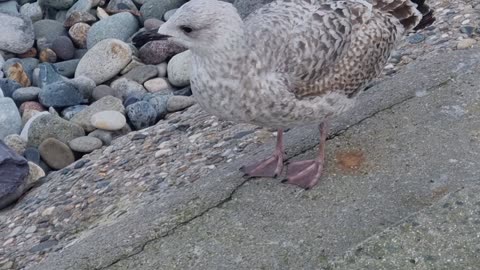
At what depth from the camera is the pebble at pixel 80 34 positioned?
27.5 feet

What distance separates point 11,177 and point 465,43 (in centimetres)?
298

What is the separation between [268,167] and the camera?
450 cm

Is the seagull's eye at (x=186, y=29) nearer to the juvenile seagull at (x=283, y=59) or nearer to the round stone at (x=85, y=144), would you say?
the juvenile seagull at (x=283, y=59)

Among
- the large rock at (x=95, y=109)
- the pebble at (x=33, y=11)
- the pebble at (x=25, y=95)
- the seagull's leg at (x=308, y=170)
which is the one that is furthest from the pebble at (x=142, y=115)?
the pebble at (x=33, y=11)

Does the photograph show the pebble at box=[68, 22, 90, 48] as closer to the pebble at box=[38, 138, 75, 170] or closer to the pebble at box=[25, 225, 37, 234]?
the pebble at box=[38, 138, 75, 170]

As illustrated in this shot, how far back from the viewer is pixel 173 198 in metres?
4.48

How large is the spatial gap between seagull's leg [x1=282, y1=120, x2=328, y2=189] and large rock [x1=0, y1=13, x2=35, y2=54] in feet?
14.3

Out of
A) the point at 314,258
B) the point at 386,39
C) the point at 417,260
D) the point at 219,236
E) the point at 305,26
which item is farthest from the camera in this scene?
the point at 386,39

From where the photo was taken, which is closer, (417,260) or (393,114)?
(417,260)

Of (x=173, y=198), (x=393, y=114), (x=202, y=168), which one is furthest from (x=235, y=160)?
(x=393, y=114)

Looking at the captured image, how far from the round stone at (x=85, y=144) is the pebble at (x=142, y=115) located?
1.33ft

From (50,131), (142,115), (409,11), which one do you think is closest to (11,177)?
(50,131)

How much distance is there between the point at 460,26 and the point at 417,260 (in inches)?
110

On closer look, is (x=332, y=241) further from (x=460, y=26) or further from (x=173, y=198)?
(x=460, y=26)
